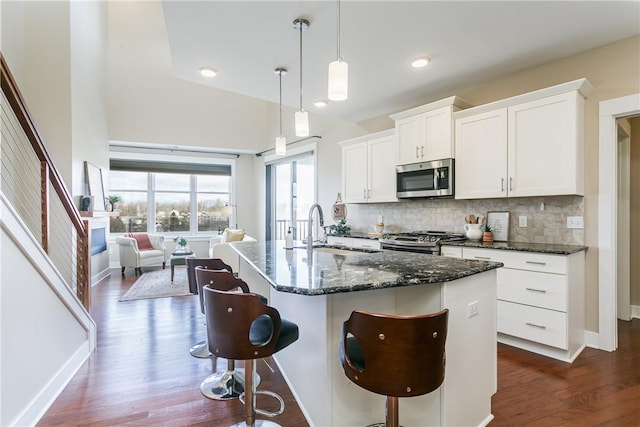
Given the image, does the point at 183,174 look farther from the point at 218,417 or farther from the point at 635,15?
the point at 635,15

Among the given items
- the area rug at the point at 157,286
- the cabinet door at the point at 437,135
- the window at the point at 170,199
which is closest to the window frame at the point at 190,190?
the window at the point at 170,199

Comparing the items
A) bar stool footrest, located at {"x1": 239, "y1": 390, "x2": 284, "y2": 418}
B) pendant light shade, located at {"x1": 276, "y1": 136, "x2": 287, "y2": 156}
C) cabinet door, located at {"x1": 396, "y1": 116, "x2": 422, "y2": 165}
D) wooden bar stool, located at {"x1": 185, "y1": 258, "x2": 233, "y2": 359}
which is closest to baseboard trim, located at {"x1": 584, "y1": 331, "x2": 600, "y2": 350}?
cabinet door, located at {"x1": 396, "y1": 116, "x2": 422, "y2": 165}

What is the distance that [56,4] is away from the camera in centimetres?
439

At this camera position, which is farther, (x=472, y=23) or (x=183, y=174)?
(x=183, y=174)

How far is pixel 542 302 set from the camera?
2689mm

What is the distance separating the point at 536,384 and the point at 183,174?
7.94m

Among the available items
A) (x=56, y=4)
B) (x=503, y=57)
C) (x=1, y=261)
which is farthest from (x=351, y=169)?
(x=56, y=4)

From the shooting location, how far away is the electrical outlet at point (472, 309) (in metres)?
1.73

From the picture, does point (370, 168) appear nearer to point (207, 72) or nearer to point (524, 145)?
point (524, 145)

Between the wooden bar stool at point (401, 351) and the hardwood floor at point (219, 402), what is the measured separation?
2.94 feet

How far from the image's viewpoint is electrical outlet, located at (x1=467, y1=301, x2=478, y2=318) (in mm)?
1734

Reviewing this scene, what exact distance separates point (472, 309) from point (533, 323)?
4.73 feet

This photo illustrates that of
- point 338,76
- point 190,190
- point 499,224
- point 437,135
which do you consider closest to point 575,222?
point 499,224

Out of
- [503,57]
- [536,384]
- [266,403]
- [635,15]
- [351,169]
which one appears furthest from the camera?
[351,169]
